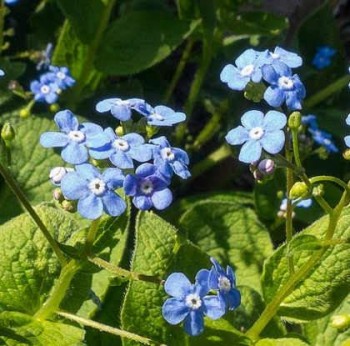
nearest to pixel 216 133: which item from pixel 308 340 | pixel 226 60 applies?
pixel 226 60

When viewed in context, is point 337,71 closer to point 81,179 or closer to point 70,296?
point 70,296

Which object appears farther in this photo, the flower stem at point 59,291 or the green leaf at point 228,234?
the green leaf at point 228,234

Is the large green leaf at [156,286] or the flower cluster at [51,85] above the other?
the flower cluster at [51,85]

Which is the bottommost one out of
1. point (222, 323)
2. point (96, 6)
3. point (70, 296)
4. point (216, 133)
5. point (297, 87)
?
point (216, 133)

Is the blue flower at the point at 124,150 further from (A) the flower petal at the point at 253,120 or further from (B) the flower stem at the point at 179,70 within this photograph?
(B) the flower stem at the point at 179,70

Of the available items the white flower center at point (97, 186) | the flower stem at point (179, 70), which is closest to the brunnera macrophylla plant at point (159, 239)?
the white flower center at point (97, 186)

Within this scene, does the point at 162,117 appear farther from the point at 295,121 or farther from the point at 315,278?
the point at 315,278

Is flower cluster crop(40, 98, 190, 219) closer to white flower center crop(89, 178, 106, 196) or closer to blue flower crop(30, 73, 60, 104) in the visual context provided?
white flower center crop(89, 178, 106, 196)
